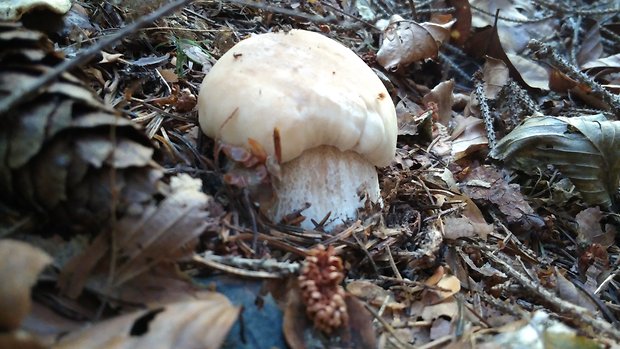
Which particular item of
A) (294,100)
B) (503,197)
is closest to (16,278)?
(294,100)

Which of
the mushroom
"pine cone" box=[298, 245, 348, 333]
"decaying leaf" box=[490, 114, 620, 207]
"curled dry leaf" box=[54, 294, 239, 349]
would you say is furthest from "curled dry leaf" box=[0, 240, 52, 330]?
"decaying leaf" box=[490, 114, 620, 207]

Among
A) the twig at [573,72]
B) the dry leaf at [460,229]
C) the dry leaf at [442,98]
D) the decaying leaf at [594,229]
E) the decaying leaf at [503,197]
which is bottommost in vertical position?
the decaying leaf at [594,229]

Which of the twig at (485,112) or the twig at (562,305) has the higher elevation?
the twig at (562,305)

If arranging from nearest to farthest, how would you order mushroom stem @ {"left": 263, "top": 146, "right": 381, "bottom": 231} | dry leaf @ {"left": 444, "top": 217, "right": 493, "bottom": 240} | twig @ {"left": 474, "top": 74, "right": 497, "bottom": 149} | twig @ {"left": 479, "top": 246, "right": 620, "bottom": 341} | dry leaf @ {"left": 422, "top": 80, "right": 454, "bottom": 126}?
twig @ {"left": 479, "top": 246, "right": 620, "bottom": 341} → mushroom stem @ {"left": 263, "top": 146, "right": 381, "bottom": 231} → dry leaf @ {"left": 444, "top": 217, "right": 493, "bottom": 240} → twig @ {"left": 474, "top": 74, "right": 497, "bottom": 149} → dry leaf @ {"left": 422, "top": 80, "right": 454, "bottom": 126}

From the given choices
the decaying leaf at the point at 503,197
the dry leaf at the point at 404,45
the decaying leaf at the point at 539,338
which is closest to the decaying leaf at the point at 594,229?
the decaying leaf at the point at 503,197

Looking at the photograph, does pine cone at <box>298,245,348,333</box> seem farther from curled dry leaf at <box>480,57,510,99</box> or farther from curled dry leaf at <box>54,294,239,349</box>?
curled dry leaf at <box>480,57,510,99</box>

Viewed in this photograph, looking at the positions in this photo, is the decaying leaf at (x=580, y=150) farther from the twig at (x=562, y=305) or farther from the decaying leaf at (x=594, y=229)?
the twig at (x=562, y=305)

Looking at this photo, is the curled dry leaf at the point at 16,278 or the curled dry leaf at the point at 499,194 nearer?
the curled dry leaf at the point at 16,278

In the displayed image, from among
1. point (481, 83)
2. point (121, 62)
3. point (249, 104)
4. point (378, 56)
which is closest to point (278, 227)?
point (249, 104)
